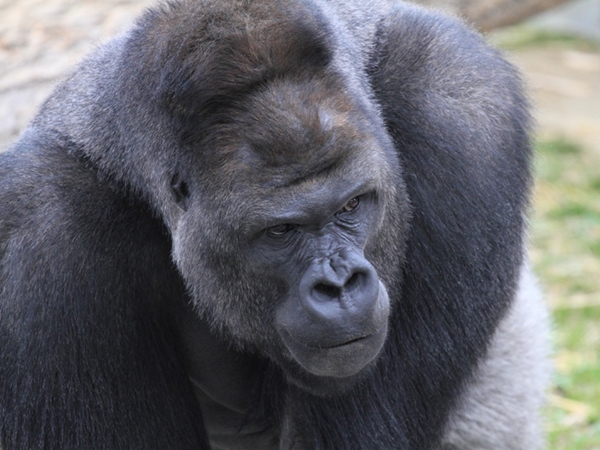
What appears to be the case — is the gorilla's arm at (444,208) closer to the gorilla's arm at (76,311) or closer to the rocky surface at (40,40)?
the gorilla's arm at (76,311)

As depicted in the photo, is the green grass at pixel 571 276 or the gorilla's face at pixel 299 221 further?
the green grass at pixel 571 276

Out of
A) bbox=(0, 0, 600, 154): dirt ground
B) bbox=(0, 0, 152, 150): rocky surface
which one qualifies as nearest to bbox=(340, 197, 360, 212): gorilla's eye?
bbox=(0, 0, 600, 154): dirt ground

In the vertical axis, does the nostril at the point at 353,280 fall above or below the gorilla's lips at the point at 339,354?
above

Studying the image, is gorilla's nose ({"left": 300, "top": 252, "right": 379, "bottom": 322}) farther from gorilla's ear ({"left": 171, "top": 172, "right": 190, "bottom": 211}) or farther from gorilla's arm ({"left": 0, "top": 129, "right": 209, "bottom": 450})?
gorilla's arm ({"left": 0, "top": 129, "right": 209, "bottom": 450})

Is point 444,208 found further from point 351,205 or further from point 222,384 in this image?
point 222,384

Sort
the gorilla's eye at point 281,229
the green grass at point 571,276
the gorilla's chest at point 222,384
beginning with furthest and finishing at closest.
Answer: the green grass at point 571,276
the gorilla's chest at point 222,384
the gorilla's eye at point 281,229

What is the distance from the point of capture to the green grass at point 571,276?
567 cm

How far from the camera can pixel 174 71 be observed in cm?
316

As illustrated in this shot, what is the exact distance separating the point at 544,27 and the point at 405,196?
10.3 m

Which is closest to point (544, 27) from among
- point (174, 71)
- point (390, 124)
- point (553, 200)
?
point (553, 200)

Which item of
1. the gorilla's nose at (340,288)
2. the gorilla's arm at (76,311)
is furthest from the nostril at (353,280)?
the gorilla's arm at (76,311)

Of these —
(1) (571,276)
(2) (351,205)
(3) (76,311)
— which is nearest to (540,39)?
(1) (571,276)

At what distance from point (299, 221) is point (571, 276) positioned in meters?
4.51

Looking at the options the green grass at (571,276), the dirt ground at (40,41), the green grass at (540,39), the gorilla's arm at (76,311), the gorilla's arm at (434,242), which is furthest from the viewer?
the green grass at (540,39)
